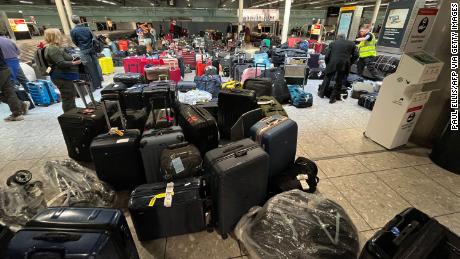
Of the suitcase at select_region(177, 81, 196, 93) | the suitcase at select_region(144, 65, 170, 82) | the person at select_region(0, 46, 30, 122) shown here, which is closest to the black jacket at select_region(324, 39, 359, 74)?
the suitcase at select_region(177, 81, 196, 93)

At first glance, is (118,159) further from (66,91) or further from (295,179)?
(66,91)

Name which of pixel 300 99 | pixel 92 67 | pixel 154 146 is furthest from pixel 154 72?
pixel 154 146

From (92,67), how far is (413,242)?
6812 mm

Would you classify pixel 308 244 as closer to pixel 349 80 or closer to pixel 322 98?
pixel 322 98

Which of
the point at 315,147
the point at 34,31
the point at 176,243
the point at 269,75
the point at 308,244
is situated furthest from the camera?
the point at 34,31

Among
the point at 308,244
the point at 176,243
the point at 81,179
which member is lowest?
the point at 176,243

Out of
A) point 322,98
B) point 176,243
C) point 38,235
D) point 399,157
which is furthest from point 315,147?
point 38,235

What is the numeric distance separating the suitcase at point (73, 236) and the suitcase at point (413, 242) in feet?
4.39

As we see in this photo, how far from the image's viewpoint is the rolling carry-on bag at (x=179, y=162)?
1.78 metres

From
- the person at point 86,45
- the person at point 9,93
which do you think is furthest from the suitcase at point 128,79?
the person at point 9,93

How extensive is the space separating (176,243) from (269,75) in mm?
4250

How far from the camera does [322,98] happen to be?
5.38 metres

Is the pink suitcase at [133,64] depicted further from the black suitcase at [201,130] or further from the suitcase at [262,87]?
the black suitcase at [201,130]

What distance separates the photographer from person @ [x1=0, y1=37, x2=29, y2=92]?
4504mm
